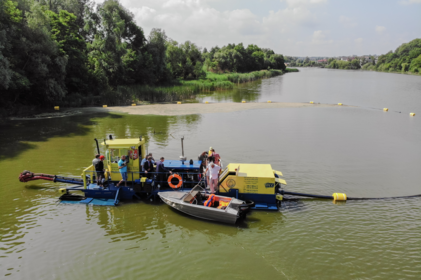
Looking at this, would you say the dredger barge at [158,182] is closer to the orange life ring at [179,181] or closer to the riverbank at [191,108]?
the orange life ring at [179,181]

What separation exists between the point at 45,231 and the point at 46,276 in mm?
2869

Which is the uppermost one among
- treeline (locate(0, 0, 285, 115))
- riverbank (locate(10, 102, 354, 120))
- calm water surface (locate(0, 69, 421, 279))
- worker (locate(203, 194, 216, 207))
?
treeline (locate(0, 0, 285, 115))

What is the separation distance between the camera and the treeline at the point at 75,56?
3091 centimetres

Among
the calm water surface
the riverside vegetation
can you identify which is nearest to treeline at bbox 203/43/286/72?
the riverside vegetation

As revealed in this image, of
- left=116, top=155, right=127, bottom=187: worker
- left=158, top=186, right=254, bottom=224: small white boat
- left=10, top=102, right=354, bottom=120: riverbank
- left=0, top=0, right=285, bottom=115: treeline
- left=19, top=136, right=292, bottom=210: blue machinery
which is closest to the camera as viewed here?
left=158, top=186, right=254, bottom=224: small white boat

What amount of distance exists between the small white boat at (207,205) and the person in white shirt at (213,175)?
463 mm

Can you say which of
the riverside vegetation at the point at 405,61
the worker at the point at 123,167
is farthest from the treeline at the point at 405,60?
the worker at the point at 123,167

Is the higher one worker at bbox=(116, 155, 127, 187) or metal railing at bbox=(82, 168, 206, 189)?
worker at bbox=(116, 155, 127, 187)

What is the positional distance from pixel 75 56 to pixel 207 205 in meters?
36.7

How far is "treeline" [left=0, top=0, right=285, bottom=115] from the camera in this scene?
3091 cm

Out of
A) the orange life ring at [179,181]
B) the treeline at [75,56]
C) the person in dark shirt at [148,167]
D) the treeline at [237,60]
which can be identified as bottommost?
the orange life ring at [179,181]

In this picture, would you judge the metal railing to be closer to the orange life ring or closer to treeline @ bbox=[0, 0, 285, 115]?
the orange life ring

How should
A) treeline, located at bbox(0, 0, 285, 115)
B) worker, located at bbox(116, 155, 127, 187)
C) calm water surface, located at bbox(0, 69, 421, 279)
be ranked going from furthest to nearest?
treeline, located at bbox(0, 0, 285, 115), worker, located at bbox(116, 155, 127, 187), calm water surface, located at bbox(0, 69, 421, 279)

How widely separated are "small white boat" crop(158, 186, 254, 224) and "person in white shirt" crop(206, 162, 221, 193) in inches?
18.2
